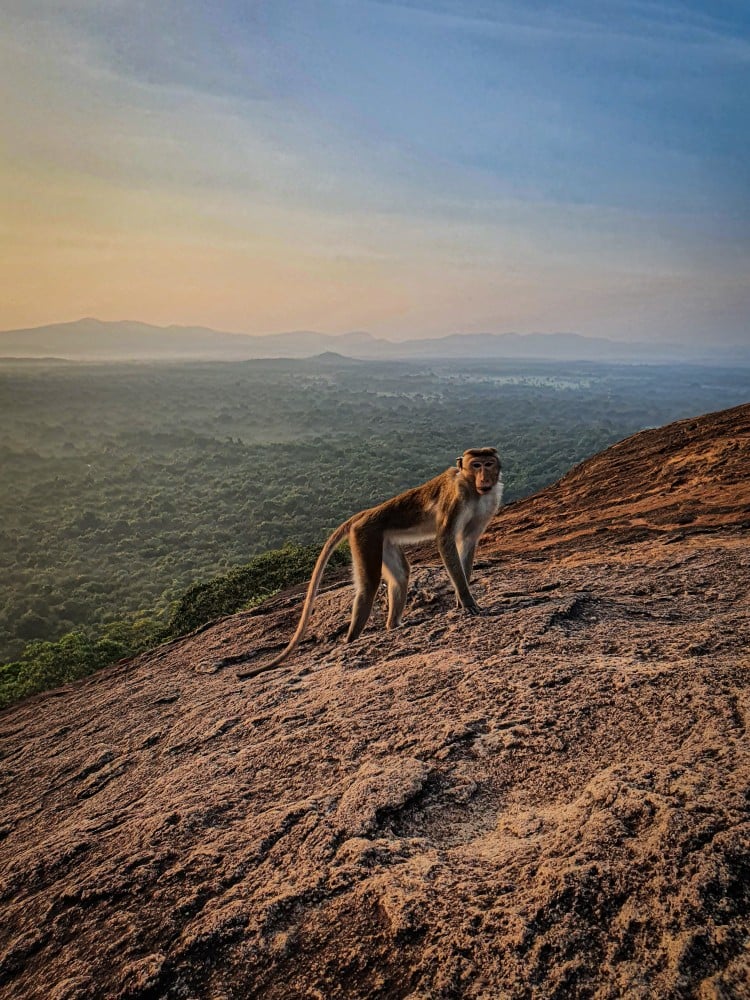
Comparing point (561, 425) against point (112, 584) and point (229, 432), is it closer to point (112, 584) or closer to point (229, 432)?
point (229, 432)

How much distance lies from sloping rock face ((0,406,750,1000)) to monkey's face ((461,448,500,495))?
120 cm

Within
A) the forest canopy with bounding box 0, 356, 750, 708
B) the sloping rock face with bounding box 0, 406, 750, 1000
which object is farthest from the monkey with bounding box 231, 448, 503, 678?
the forest canopy with bounding box 0, 356, 750, 708

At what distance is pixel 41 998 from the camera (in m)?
2.87

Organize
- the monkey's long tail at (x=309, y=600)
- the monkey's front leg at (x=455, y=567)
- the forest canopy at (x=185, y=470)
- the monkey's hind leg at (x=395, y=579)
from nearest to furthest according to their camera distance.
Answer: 1. the monkey's front leg at (x=455, y=567)
2. the monkey's long tail at (x=309, y=600)
3. the monkey's hind leg at (x=395, y=579)
4. the forest canopy at (x=185, y=470)

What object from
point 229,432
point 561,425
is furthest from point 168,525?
point 561,425

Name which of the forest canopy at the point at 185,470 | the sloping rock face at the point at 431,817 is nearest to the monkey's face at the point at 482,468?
the sloping rock face at the point at 431,817

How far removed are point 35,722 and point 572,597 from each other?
6.99m

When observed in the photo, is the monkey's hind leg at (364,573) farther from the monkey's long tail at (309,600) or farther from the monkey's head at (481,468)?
the monkey's head at (481,468)

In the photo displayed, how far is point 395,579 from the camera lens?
22.7 ft

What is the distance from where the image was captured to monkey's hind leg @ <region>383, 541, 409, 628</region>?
688 cm

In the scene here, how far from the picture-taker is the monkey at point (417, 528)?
21.5 ft

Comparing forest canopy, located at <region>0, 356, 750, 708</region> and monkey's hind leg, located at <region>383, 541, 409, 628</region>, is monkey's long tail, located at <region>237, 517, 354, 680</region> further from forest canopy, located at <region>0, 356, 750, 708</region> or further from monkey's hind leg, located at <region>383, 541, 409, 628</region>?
forest canopy, located at <region>0, 356, 750, 708</region>

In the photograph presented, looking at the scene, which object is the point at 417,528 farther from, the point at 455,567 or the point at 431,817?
the point at 431,817

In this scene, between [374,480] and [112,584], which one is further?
[374,480]
